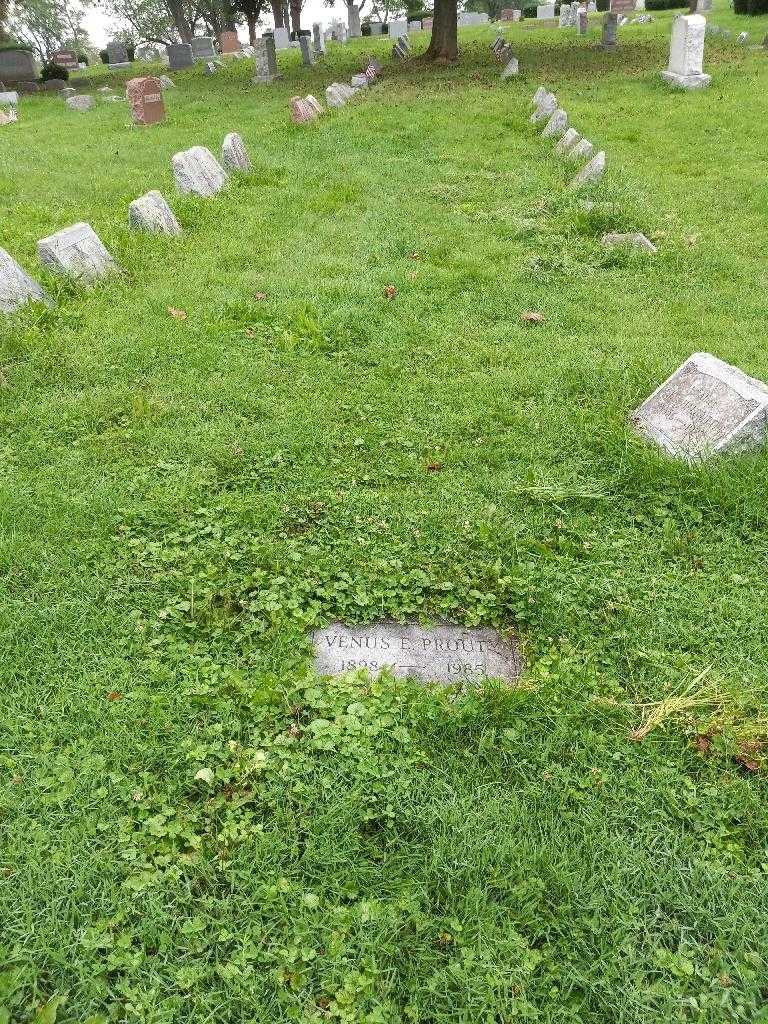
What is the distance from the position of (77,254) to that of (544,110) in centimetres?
1021

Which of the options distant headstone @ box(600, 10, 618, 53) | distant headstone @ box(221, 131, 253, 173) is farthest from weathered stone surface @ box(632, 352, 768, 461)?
distant headstone @ box(600, 10, 618, 53)

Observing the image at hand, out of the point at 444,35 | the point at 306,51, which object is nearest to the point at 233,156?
the point at 444,35

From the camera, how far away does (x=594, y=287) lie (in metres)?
6.18

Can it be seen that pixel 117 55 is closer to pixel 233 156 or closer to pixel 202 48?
pixel 202 48

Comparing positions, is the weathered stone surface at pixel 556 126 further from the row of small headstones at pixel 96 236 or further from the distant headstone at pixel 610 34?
the distant headstone at pixel 610 34

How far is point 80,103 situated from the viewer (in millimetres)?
19656

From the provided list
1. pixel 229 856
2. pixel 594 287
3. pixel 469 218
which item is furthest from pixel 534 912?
pixel 469 218

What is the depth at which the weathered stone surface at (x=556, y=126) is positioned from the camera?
11.3 meters

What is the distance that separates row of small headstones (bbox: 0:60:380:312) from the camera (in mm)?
5711

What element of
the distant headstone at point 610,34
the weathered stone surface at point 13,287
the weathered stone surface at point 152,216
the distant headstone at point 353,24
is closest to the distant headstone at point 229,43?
the distant headstone at point 353,24

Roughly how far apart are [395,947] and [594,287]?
5.61 m

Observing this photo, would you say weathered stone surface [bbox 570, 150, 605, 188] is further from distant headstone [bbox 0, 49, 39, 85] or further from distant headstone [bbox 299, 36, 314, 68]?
distant headstone [bbox 0, 49, 39, 85]

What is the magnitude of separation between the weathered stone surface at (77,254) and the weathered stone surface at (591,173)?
558 centimetres

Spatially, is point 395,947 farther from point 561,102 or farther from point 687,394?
point 561,102
